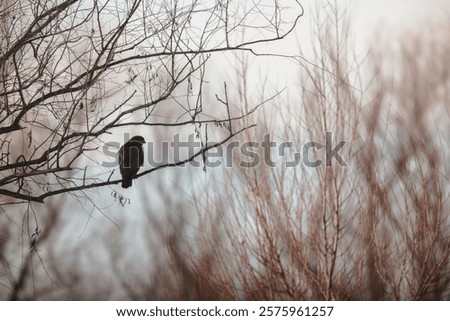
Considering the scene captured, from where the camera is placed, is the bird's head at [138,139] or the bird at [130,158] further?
the bird's head at [138,139]

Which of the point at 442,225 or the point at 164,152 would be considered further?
the point at 164,152

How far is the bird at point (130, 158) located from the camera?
3.43 meters

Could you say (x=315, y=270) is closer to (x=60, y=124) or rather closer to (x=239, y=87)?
(x=239, y=87)

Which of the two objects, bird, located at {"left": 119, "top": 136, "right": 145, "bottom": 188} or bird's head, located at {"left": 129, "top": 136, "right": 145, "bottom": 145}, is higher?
bird's head, located at {"left": 129, "top": 136, "right": 145, "bottom": 145}

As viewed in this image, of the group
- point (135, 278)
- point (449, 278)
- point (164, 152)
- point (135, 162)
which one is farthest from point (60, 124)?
point (135, 278)

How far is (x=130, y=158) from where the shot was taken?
360 centimetres

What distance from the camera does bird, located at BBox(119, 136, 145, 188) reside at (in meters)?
3.43

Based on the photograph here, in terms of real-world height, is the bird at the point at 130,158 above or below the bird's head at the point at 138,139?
below

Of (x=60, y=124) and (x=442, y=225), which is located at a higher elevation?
(x=60, y=124)

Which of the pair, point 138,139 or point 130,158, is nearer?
point 130,158

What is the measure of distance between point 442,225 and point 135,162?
1.97m

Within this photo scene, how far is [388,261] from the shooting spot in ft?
13.4

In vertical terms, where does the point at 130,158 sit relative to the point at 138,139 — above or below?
below
